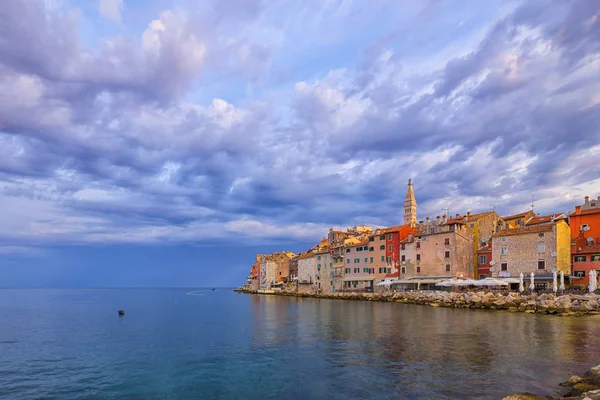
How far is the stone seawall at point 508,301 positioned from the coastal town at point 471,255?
2678 mm

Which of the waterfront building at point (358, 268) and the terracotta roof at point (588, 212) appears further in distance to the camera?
the waterfront building at point (358, 268)

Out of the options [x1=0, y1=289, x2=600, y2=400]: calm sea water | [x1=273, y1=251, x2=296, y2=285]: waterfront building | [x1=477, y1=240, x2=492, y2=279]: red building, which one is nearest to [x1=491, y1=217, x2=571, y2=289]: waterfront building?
[x1=477, y1=240, x2=492, y2=279]: red building

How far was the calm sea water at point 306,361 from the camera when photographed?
1911 centimetres

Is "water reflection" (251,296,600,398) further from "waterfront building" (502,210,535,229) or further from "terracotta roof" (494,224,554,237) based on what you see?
"waterfront building" (502,210,535,229)

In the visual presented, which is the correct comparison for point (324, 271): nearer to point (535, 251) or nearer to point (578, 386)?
point (535, 251)

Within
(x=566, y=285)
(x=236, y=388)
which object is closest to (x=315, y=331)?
(x=236, y=388)

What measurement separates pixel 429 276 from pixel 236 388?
6355cm

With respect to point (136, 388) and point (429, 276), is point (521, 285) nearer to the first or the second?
point (429, 276)

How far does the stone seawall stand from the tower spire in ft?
156

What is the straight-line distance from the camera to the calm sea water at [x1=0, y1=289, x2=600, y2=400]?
752 inches

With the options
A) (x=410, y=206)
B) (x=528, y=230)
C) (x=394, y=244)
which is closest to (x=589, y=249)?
(x=528, y=230)

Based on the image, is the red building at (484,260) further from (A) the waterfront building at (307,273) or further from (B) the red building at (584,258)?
(A) the waterfront building at (307,273)

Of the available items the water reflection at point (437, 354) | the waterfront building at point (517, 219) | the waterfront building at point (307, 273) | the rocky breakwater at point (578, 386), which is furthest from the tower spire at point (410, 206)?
the rocky breakwater at point (578, 386)

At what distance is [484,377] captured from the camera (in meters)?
20.0
